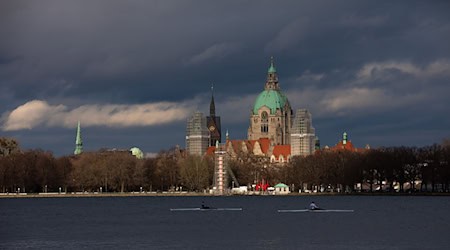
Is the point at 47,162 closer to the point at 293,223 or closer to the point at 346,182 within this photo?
the point at 346,182

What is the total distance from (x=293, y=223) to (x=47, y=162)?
360ft

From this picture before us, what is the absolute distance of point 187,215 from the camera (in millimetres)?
115812

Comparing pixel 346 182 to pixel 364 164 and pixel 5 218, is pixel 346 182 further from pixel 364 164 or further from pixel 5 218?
pixel 5 218

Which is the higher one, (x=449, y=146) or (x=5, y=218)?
(x=449, y=146)

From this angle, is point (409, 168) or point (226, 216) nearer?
point (226, 216)

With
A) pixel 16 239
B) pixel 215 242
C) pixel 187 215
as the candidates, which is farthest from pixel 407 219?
pixel 16 239

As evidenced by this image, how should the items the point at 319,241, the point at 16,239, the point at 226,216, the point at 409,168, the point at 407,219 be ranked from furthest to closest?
1. the point at 409,168
2. the point at 226,216
3. the point at 407,219
4. the point at 16,239
5. the point at 319,241

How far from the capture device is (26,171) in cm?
19038

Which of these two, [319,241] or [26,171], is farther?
[26,171]

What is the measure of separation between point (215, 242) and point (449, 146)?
126m

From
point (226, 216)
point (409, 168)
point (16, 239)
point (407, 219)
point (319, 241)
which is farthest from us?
point (409, 168)

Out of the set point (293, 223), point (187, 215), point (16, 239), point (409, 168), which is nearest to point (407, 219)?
point (293, 223)

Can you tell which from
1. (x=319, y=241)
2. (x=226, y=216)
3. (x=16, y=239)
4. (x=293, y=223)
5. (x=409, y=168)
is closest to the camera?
(x=319, y=241)

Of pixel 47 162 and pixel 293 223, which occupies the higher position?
pixel 47 162
